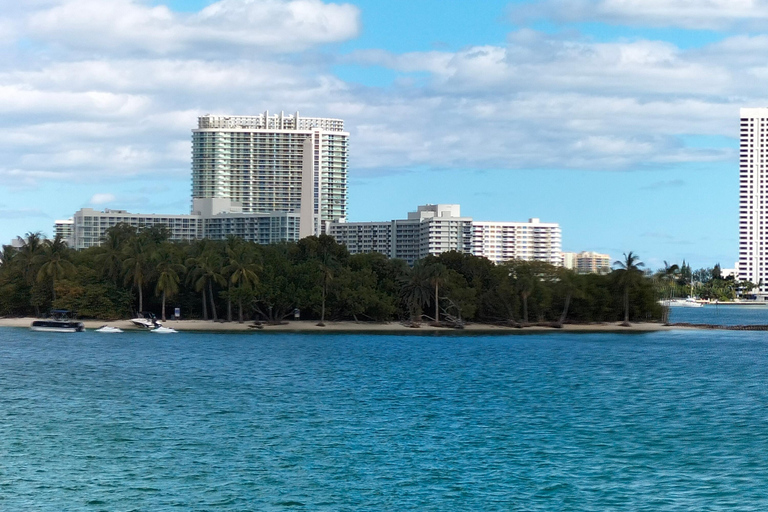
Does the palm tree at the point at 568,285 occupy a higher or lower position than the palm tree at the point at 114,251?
lower

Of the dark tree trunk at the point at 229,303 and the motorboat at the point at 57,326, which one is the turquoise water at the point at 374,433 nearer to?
the motorboat at the point at 57,326

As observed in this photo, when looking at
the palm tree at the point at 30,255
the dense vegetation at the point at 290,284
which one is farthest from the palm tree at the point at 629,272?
A: the palm tree at the point at 30,255

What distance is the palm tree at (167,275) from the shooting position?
134 m

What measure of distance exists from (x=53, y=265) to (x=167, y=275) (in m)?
18.8

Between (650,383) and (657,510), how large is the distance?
4530cm

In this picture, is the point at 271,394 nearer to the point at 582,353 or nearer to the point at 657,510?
the point at 657,510

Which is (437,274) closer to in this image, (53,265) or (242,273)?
(242,273)

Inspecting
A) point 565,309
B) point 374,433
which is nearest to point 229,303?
point 565,309

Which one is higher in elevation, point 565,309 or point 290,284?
point 290,284

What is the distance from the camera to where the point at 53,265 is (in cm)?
14138

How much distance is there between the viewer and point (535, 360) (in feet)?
322

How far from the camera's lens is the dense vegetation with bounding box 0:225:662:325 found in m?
137

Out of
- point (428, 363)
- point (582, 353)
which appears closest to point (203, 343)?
point (428, 363)

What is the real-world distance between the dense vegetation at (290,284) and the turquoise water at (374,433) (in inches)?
1587
